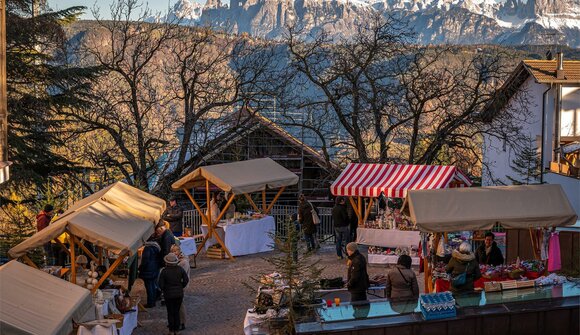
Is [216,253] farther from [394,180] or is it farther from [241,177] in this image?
[394,180]

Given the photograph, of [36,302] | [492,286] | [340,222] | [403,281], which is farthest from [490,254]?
[36,302]

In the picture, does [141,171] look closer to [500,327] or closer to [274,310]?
[274,310]

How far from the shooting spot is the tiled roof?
31.2 m

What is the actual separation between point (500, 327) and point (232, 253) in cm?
978

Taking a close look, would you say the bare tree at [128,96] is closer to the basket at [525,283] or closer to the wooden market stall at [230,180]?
the wooden market stall at [230,180]

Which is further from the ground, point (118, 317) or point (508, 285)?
point (508, 285)

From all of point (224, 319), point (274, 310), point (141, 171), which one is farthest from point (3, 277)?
point (141, 171)

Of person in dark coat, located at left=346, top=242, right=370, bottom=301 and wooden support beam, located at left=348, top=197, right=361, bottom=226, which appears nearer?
person in dark coat, located at left=346, top=242, right=370, bottom=301

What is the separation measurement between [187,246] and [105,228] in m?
6.05

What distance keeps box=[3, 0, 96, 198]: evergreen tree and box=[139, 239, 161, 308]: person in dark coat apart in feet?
37.8

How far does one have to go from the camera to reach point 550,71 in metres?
32.0

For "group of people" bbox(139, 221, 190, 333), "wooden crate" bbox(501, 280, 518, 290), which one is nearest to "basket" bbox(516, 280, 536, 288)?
"wooden crate" bbox(501, 280, 518, 290)

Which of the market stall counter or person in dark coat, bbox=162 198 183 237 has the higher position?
person in dark coat, bbox=162 198 183 237

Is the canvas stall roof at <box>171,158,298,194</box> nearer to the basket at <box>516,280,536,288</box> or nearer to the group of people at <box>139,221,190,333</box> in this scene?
the group of people at <box>139,221,190,333</box>
